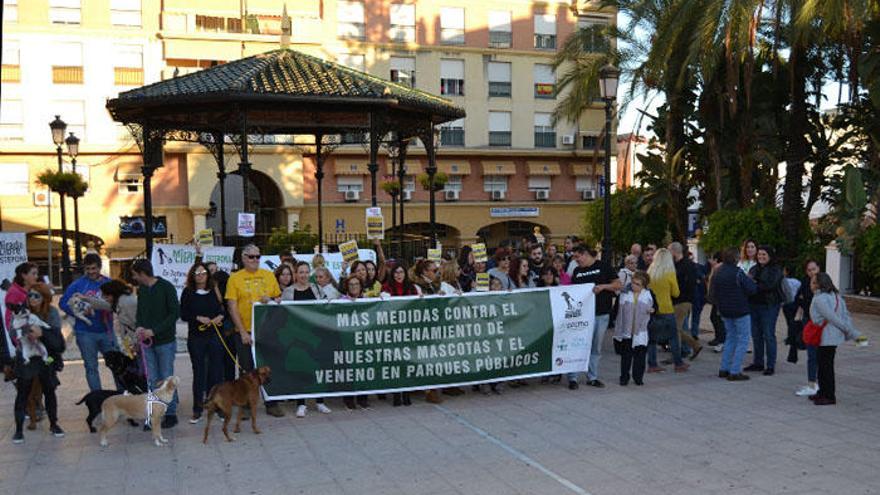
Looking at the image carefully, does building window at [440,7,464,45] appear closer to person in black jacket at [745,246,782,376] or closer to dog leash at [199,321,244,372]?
person in black jacket at [745,246,782,376]

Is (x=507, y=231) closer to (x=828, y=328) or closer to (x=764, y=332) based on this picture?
(x=764, y=332)

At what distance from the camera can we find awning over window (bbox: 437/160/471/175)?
3984cm

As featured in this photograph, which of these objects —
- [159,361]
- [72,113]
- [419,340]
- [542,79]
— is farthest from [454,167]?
[159,361]

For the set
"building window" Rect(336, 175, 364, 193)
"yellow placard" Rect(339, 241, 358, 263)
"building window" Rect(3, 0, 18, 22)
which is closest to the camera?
"yellow placard" Rect(339, 241, 358, 263)

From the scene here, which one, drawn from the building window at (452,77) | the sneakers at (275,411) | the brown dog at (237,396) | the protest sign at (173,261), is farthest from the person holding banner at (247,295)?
the building window at (452,77)

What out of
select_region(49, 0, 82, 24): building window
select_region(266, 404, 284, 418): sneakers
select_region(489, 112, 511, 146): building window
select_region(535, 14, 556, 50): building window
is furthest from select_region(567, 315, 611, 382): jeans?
select_region(535, 14, 556, 50): building window

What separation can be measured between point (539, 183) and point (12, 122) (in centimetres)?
2600

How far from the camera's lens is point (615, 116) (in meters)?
26.6

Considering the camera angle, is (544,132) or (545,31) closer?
(545,31)

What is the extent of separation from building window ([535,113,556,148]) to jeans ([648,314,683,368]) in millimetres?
31043

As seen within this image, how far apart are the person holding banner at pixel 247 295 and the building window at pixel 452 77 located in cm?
3174

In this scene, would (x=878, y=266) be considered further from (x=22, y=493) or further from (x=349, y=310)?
(x=22, y=493)

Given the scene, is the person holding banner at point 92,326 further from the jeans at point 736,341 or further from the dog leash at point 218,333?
the jeans at point 736,341

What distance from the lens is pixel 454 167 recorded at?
39875mm
